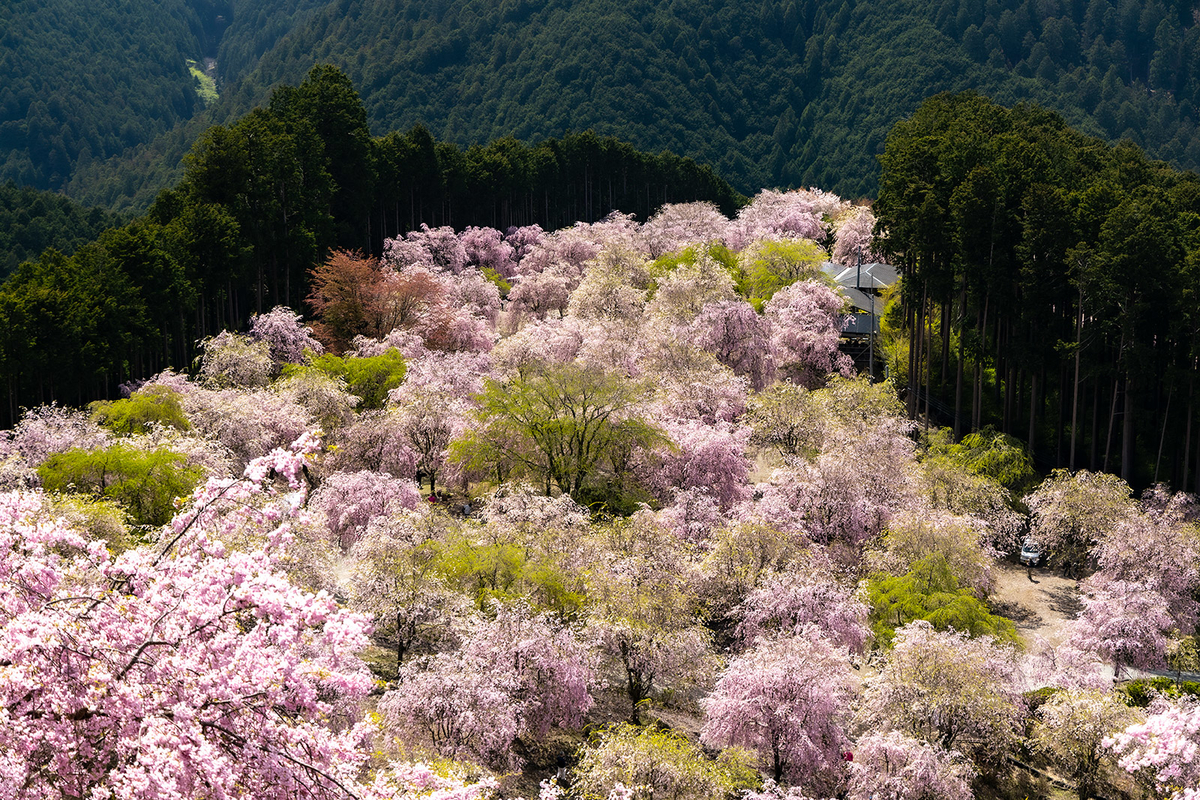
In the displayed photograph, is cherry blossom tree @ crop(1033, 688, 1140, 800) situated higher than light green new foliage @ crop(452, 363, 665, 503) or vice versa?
light green new foliage @ crop(452, 363, 665, 503)

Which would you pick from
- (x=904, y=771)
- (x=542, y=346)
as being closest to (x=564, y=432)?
(x=542, y=346)

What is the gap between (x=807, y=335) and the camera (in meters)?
57.1

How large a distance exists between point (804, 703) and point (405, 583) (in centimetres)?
1140

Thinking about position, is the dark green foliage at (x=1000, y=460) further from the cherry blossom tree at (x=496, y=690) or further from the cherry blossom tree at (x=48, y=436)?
the cherry blossom tree at (x=48, y=436)

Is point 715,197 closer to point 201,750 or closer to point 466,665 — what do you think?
point 466,665

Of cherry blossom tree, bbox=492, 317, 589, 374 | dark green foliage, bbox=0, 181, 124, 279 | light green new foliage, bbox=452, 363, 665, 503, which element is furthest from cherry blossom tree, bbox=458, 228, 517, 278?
light green new foliage, bbox=452, 363, 665, 503

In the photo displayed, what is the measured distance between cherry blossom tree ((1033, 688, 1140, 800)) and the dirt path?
7.11 m

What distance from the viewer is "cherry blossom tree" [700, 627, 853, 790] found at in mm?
24734

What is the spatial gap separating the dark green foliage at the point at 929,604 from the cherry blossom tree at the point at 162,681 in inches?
947

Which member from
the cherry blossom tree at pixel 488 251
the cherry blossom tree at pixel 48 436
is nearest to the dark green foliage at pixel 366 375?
the cherry blossom tree at pixel 48 436

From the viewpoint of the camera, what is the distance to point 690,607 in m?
29.4

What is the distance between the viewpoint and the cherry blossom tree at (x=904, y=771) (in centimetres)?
2366

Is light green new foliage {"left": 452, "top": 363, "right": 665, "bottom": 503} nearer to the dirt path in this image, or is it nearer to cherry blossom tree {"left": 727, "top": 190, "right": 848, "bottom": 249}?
the dirt path

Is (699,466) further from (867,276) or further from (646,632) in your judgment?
(867,276)
